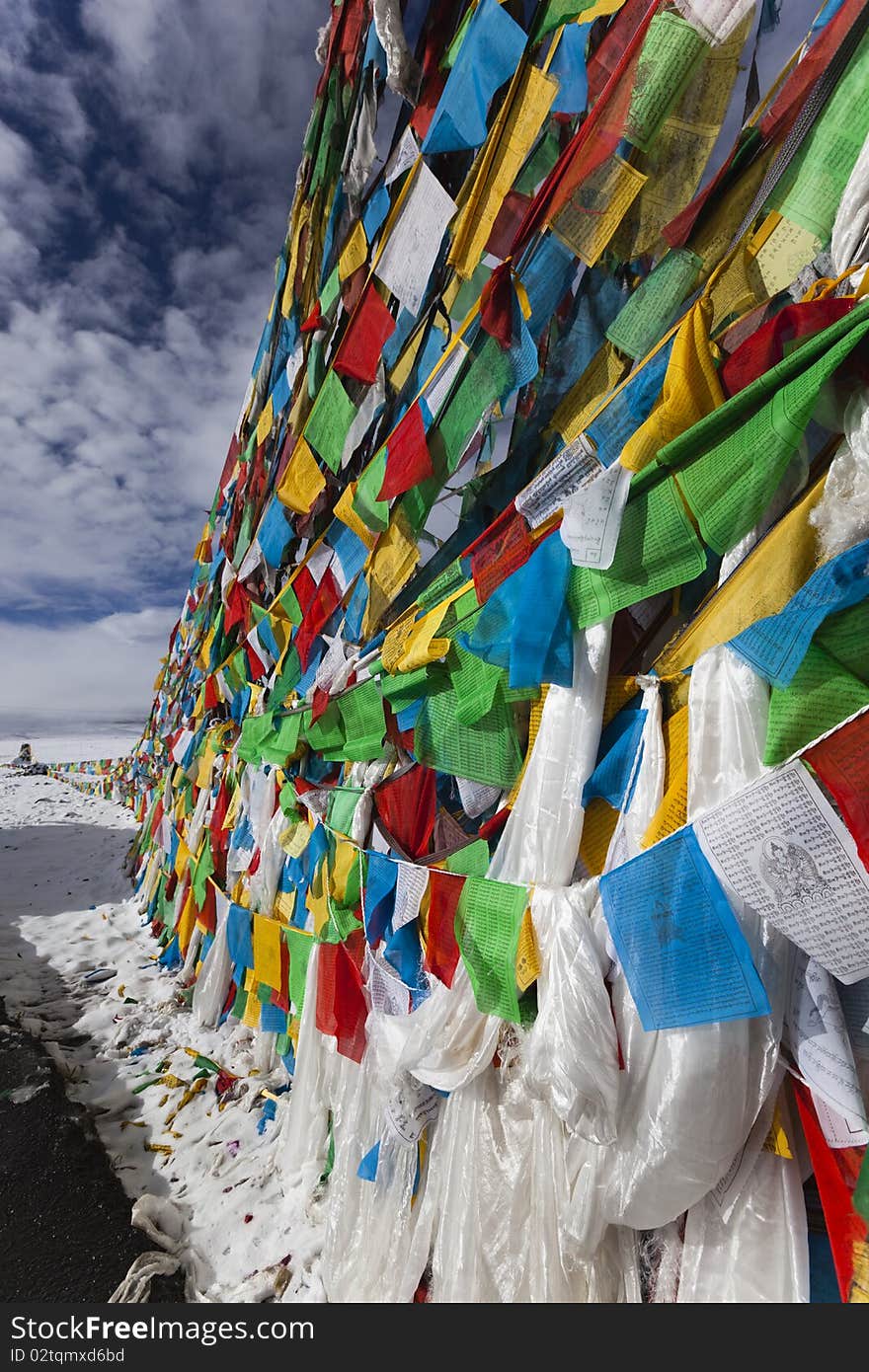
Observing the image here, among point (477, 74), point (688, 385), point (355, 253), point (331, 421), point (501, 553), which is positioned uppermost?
point (355, 253)

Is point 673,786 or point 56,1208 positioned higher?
point 673,786

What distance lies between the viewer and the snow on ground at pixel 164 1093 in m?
2.38

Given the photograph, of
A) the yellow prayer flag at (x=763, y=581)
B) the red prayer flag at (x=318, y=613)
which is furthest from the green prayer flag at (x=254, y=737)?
the yellow prayer flag at (x=763, y=581)

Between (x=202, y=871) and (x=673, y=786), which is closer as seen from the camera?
(x=673, y=786)

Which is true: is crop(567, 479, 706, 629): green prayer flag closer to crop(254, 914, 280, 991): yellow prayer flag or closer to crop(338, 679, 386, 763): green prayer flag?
crop(338, 679, 386, 763): green prayer flag

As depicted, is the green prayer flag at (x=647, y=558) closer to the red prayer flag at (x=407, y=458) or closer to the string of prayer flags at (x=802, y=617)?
the string of prayer flags at (x=802, y=617)

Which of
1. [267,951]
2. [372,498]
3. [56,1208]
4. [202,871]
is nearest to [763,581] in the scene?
[372,498]

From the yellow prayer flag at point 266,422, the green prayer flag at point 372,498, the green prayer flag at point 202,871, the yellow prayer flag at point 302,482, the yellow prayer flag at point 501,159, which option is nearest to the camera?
the yellow prayer flag at point 501,159

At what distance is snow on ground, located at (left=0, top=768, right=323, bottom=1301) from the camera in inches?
93.7

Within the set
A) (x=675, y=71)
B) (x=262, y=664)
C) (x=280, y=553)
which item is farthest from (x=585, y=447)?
(x=262, y=664)

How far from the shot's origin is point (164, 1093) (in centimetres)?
366

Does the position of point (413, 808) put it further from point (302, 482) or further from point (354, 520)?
point (302, 482)

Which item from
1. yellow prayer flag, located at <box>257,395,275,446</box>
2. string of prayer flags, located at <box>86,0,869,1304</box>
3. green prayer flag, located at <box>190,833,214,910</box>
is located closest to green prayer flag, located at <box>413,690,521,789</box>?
string of prayer flags, located at <box>86,0,869,1304</box>

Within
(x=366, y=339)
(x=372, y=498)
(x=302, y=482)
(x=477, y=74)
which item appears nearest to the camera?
(x=477, y=74)
